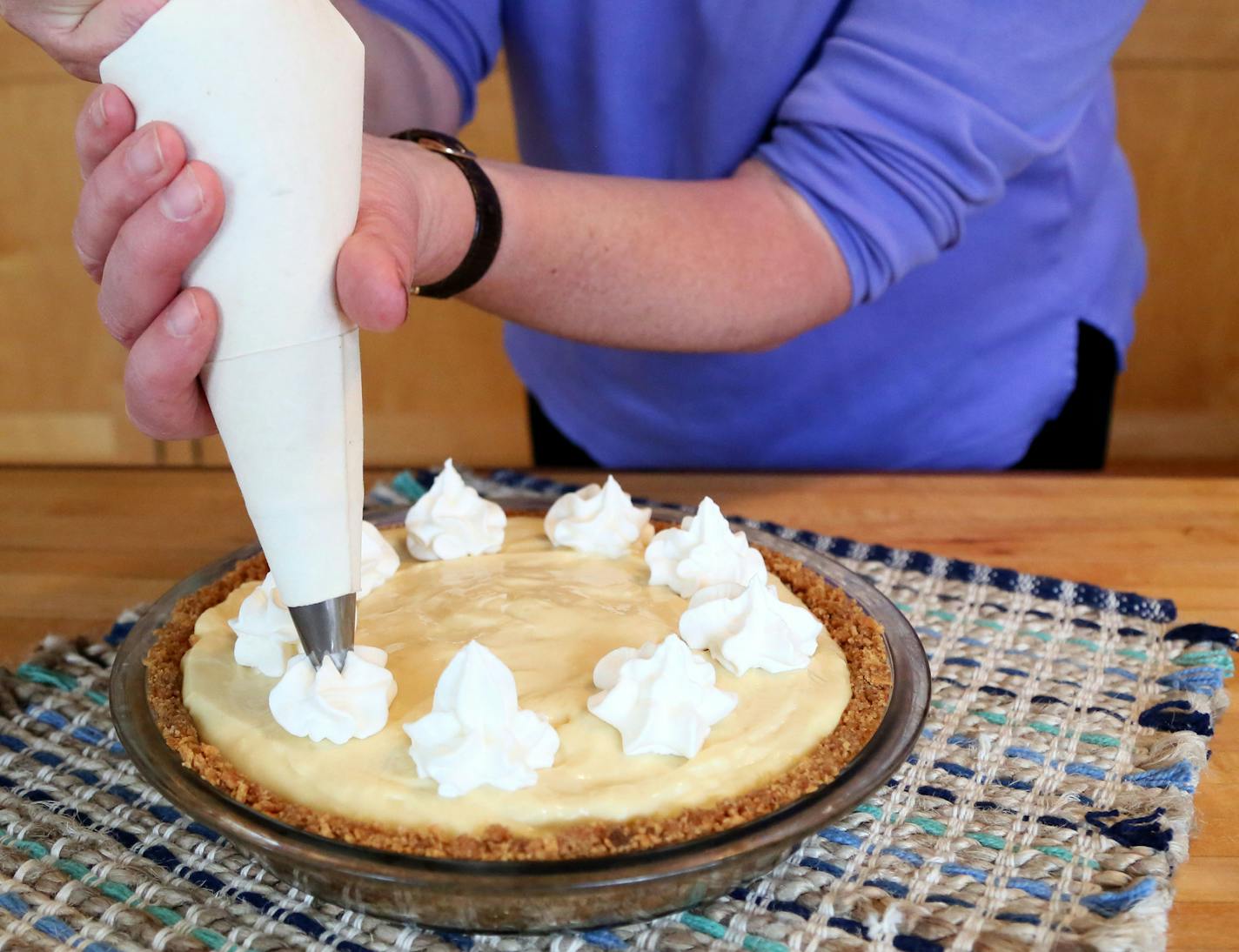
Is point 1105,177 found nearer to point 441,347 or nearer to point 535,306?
point 535,306

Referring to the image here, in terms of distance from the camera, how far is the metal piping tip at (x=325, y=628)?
2.75 ft

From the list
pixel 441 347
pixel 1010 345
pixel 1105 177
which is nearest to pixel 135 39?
pixel 1010 345

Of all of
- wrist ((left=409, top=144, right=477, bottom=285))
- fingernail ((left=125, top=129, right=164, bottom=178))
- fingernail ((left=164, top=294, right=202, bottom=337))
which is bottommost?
wrist ((left=409, top=144, right=477, bottom=285))

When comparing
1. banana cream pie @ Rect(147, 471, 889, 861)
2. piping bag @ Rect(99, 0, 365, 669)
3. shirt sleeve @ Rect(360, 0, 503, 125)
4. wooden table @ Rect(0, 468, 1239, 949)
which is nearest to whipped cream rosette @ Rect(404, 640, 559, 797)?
banana cream pie @ Rect(147, 471, 889, 861)

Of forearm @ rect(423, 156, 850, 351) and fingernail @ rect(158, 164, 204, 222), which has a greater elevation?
fingernail @ rect(158, 164, 204, 222)

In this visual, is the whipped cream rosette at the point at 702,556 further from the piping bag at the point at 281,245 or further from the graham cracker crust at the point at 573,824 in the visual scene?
the piping bag at the point at 281,245

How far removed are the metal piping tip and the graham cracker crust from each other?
10 cm

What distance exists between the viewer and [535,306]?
128 cm

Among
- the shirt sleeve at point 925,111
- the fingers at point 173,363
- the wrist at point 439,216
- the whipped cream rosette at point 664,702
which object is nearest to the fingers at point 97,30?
the fingers at point 173,363

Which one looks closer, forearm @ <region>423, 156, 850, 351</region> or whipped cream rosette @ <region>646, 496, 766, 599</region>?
whipped cream rosette @ <region>646, 496, 766, 599</region>

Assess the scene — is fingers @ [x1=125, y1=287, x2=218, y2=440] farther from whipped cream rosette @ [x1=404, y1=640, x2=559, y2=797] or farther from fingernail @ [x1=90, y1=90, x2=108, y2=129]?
whipped cream rosette @ [x1=404, y1=640, x2=559, y2=797]

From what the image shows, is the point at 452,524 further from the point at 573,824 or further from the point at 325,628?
the point at 573,824

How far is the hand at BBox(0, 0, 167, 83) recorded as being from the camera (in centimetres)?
68

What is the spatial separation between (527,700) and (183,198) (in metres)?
0.43
